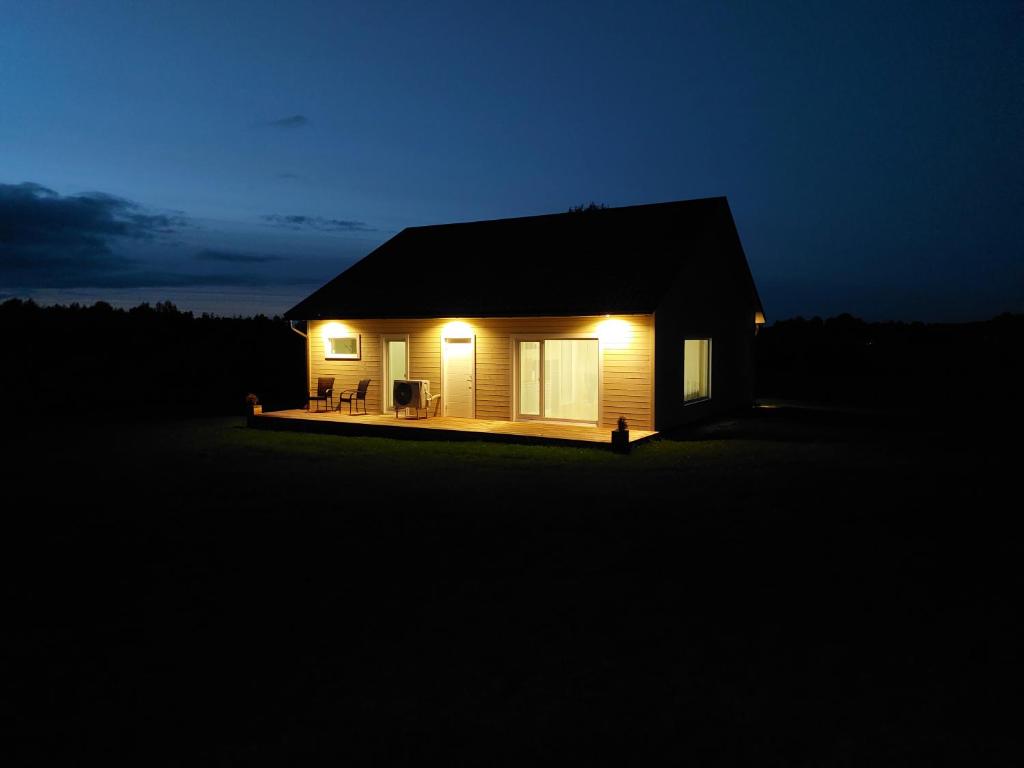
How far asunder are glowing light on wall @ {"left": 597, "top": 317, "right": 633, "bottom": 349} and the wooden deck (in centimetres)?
166

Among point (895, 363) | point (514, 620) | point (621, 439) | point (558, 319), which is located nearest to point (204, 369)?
point (558, 319)

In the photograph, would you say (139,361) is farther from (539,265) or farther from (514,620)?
(514,620)

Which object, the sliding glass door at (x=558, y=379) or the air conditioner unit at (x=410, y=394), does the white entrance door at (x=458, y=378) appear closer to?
the air conditioner unit at (x=410, y=394)

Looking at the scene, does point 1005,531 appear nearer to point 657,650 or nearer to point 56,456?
point 657,650

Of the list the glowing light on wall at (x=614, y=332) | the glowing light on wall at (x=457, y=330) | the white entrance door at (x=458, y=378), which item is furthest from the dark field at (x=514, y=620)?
the glowing light on wall at (x=457, y=330)

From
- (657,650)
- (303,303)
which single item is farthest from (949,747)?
(303,303)

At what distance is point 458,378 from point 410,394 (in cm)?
113

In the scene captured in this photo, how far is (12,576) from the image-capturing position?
5590 mm

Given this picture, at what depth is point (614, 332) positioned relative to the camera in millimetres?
13531

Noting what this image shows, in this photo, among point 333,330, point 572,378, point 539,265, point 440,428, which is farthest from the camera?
point 333,330

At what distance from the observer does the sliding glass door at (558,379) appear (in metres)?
14.6

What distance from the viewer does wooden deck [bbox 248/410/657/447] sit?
497 inches

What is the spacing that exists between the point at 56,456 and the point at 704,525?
10.5 meters

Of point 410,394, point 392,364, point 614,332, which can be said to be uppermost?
point 614,332
